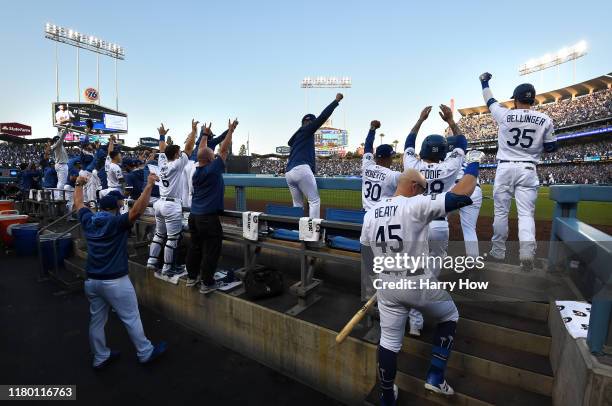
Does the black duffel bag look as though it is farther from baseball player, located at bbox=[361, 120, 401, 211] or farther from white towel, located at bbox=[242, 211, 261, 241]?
baseball player, located at bbox=[361, 120, 401, 211]

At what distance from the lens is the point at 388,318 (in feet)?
8.82

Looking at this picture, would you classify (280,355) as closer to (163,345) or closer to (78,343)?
(163,345)

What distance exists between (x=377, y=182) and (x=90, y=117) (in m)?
40.4

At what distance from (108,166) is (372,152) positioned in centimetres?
695

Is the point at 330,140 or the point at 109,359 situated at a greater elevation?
the point at 330,140

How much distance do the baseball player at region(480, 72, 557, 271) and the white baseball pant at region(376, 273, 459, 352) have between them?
1598mm

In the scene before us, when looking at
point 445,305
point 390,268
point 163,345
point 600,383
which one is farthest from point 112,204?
point 600,383

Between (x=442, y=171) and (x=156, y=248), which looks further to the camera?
(x=156, y=248)

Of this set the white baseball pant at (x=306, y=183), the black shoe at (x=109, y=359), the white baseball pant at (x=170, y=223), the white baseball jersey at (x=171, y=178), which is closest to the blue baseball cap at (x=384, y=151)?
the white baseball pant at (x=306, y=183)

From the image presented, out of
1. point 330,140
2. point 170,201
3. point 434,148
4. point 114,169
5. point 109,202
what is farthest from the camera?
point 330,140

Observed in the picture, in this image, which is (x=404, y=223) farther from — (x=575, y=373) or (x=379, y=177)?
(x=379, y=177)

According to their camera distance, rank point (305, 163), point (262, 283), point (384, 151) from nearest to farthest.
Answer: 1. point (384, 151)
2. point (262, 283)
3. point (305, 163)

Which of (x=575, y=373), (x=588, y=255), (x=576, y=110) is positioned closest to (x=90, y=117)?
(x=588, y=255)

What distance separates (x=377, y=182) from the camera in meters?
4.12
